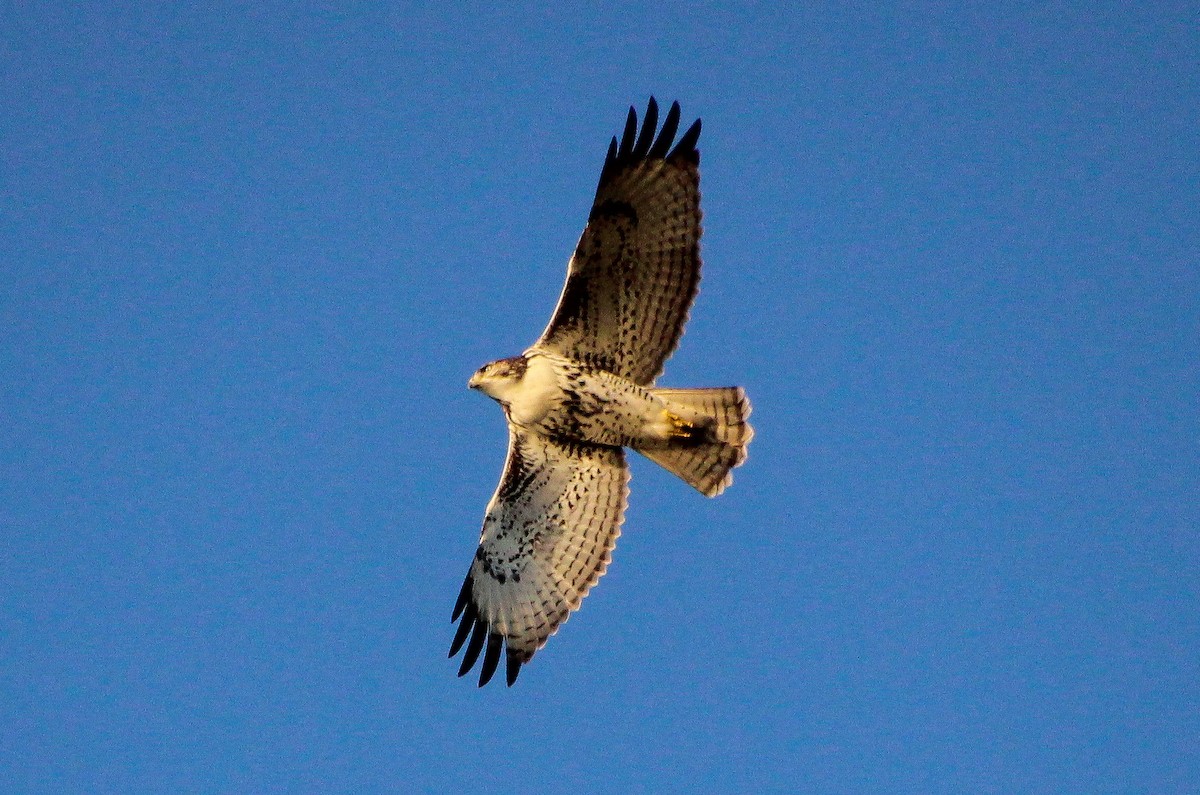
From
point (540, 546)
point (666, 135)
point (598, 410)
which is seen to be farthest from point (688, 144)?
A: point (540, 546)

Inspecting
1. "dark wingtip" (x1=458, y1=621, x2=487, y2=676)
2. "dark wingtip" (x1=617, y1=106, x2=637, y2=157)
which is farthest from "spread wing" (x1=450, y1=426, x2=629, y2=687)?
"dark wingtip" (x1=617, y1=106, x2=637, y2=157)

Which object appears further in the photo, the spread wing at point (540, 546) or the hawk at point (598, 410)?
the spread wing at point (540, 546)

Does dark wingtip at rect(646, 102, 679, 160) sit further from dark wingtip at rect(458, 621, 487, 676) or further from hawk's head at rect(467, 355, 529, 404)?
dark wingtip at rect(458, 621, 487, 676)

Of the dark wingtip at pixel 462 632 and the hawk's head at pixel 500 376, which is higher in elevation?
the hawk's head at pixel 500 376

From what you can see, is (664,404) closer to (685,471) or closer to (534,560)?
(685,471)

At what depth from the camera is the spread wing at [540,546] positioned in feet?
28.2

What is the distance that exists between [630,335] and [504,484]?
1.42 metres

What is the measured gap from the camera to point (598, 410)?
26.3ft

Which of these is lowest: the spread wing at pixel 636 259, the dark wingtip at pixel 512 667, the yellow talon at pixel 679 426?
the dark wingtip at pixel 512 667

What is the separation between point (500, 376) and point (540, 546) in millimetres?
1429

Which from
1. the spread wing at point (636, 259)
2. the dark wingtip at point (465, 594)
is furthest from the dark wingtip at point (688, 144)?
the dark wingtip at point (465, 594)

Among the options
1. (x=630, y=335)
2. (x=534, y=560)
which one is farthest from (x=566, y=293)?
(x=534, y=560)

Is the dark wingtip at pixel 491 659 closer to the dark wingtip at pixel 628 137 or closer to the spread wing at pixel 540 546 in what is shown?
the spread wing at pixel 540 546

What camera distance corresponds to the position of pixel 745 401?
8.18 metres
